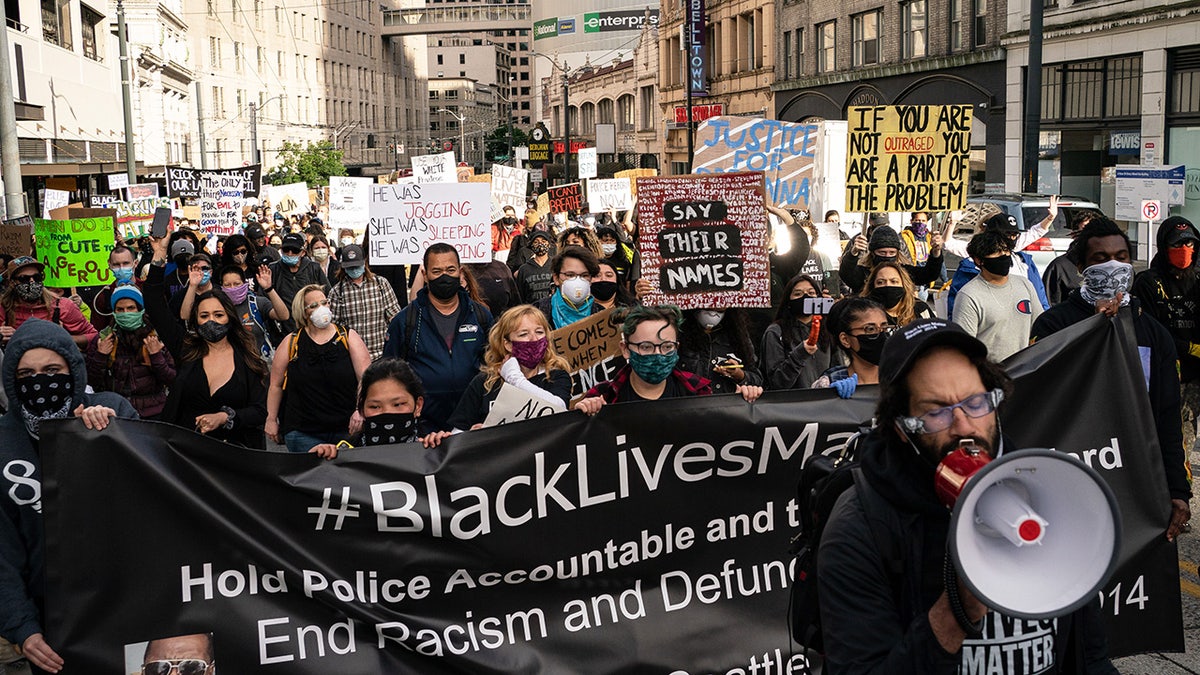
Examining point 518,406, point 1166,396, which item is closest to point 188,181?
point 518,406

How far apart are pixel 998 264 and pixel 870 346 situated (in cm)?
230

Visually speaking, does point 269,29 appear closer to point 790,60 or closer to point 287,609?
point 790,60

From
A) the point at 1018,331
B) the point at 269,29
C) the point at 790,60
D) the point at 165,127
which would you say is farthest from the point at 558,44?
the point at 1018,331

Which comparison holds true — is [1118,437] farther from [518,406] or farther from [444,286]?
[444,286]

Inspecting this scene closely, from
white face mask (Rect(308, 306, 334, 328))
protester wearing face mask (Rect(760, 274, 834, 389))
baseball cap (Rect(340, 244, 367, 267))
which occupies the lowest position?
protester wearing face mask (Rect(760, 274, 834, 389))

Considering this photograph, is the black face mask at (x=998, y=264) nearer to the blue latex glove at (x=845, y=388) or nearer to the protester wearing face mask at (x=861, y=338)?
the protester wearing face mask at (x=861, y=338)

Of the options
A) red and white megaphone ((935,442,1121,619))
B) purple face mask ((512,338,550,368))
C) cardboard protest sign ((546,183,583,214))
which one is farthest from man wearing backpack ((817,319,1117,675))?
cardboard protest sign ((546,183,583,214))

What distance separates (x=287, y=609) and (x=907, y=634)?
2.73m

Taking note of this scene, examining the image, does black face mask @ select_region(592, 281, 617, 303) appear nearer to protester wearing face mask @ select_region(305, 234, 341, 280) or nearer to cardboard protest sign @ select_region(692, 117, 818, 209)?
cardboard protest sign @ select_region(692, 117, 818, 209)

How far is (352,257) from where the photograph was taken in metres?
10.2

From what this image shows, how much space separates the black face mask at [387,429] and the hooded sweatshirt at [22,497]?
38.3 inches

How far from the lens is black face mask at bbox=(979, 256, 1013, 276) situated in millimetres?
7441

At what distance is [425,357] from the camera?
7.20 metres

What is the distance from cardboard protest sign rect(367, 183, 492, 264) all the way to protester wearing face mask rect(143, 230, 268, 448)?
3.36 m
